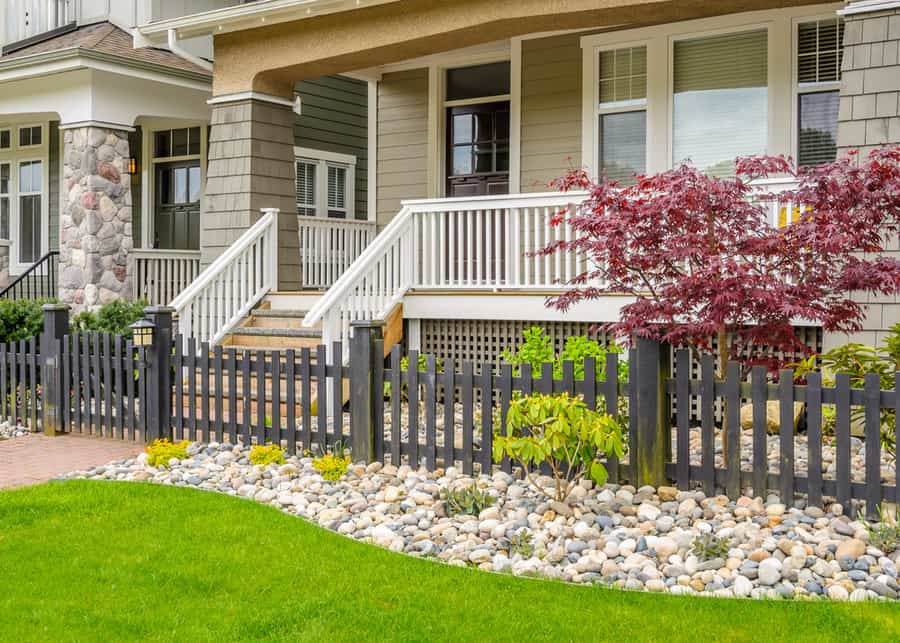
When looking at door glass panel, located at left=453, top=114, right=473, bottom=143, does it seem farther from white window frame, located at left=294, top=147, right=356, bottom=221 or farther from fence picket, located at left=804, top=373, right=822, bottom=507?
fence picket, located at left=804, top=373, right=822, bottom=507

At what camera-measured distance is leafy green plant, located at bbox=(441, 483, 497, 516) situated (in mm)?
5667

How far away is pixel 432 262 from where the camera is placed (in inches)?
408

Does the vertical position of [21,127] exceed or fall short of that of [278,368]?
it exceeds it

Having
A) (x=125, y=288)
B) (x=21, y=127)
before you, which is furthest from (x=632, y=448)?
(x=21, y=127)

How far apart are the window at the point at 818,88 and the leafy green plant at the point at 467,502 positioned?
6342 mm

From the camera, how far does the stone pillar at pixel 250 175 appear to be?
447 inches

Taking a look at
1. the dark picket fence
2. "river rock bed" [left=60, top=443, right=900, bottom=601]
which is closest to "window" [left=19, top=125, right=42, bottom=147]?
the dark picket fence

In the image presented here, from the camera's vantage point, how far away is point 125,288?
12914mm

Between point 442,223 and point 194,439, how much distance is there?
369cm

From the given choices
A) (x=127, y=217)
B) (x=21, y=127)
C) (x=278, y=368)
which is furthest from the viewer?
(x=21, y=127)

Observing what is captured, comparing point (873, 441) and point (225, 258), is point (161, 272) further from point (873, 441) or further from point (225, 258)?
point (873, 441)

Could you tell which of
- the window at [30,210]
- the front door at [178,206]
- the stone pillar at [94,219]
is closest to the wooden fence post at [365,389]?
the stone pillar at [94,219]

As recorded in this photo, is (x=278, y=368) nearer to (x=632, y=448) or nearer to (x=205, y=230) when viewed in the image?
(x=632, y=448)

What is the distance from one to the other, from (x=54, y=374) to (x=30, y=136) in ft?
31.2
